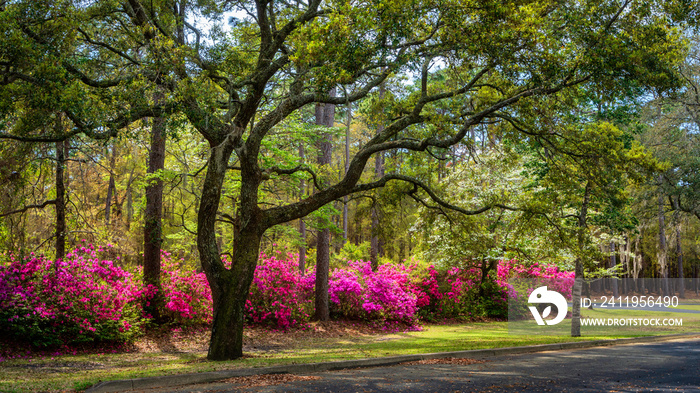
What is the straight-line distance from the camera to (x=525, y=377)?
8766 mm

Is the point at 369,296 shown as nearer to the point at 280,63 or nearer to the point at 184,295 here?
the point at 184,295

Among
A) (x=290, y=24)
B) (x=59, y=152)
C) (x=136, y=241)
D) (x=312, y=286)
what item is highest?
(x=290, y=24)

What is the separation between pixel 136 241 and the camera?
2914 centimetres

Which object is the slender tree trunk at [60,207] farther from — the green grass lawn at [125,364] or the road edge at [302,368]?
the road edge at [302,368]

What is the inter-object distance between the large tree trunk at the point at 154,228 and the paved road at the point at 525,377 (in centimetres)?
911

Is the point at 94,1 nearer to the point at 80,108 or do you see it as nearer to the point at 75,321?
the point at 80,108

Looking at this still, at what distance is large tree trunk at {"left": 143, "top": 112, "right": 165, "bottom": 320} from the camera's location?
16.3m

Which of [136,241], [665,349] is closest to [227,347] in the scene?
[665,349]

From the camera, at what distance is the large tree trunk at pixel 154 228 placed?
16312 millimetres

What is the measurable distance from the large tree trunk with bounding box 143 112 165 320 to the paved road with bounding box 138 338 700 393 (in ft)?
29.9

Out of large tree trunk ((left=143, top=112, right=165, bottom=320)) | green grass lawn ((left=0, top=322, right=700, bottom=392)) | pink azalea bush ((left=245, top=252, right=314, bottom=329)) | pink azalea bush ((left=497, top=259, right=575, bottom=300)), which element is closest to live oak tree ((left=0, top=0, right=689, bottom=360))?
green grass lawn ((left=0, top=322, right=700, bottom=392))

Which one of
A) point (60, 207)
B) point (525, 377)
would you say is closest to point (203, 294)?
point (60, 207)

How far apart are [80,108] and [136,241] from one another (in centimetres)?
2147

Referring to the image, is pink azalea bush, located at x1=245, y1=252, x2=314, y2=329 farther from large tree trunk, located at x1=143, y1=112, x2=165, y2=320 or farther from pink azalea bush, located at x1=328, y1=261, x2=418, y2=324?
large tree trunk, located at x1=143, y1=112, x2=165, y2=320
